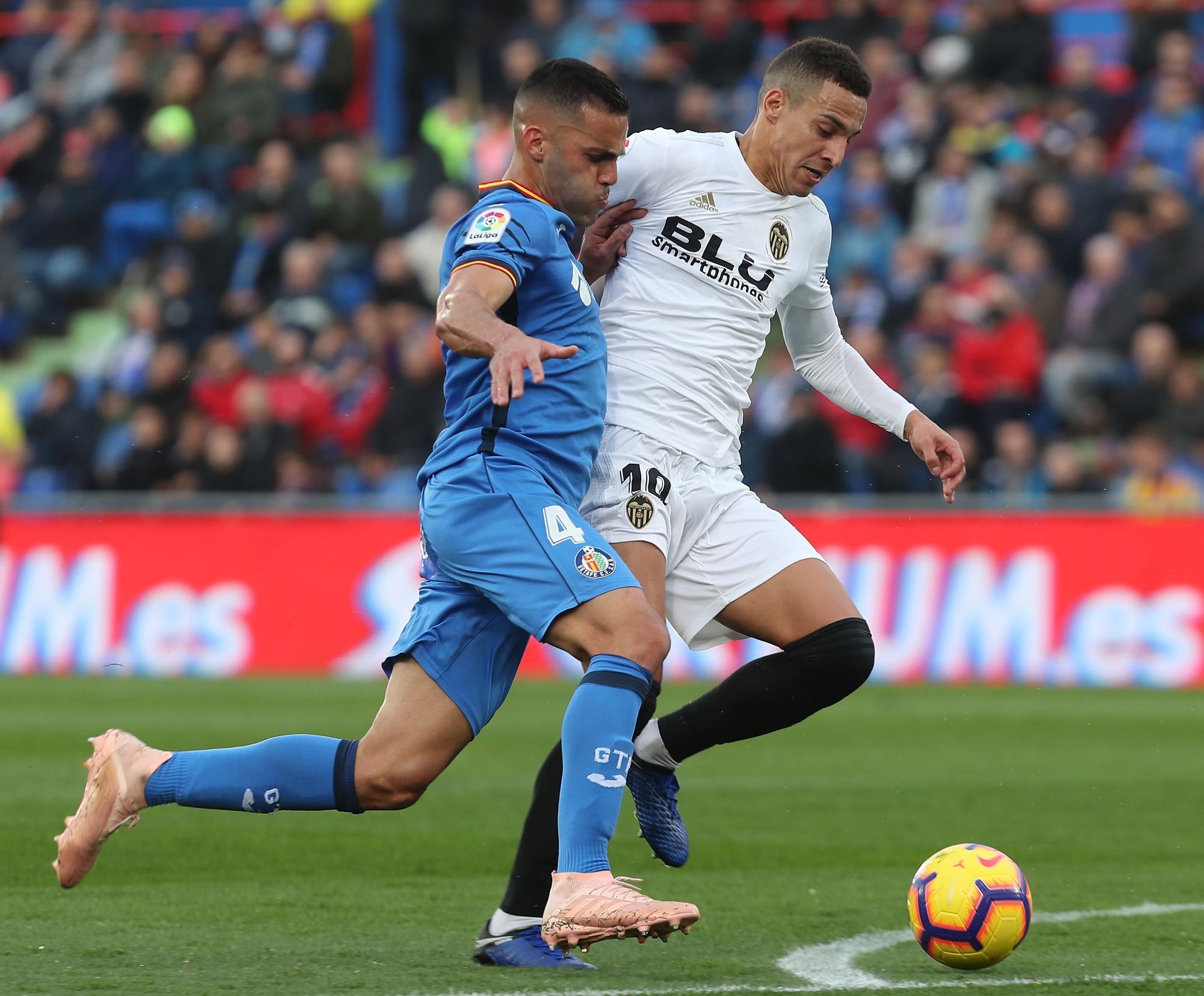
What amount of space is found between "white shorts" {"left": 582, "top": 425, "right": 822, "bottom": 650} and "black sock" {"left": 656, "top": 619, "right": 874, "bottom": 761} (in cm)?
16

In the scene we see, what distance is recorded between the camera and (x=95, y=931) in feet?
17.8

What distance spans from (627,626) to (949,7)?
14.9m

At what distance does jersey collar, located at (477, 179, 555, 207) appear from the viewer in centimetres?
494

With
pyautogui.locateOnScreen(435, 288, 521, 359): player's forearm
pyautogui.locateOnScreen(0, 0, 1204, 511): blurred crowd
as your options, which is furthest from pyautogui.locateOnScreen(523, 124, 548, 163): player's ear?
pyautogui.locateOnScreen(0, 0, 1204, 511): blurred crowd

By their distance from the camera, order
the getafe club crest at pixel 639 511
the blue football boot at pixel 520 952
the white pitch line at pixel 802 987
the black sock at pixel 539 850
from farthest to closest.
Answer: the getafe club crest at pixel 639 511 < the black sock at pixel 539 850 < the blue football boot at pixel 520 952 < the white pitch line at pixel 802 987

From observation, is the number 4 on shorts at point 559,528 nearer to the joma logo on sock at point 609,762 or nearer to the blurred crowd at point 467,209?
the joma logo on sock at point 609,762

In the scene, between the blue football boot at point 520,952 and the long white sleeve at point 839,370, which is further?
the long white sleeve at point 839,370

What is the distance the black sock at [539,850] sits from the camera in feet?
17.1

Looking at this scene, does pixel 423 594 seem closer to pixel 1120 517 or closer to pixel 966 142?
pixel 1120 517

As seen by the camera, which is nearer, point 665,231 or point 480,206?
point 480,206

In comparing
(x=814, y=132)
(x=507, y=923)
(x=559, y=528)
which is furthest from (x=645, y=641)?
(x=814, y=132)

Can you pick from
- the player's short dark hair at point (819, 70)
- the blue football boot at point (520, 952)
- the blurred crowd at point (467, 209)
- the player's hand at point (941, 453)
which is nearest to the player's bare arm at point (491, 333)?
the player's short dark hair at point (819, 70)

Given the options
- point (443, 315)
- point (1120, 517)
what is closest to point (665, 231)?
point (443, 315)

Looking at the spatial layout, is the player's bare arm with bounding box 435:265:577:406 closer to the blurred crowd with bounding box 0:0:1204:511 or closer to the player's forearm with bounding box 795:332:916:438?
the player's forearm with bounding box 795:332:916:438
